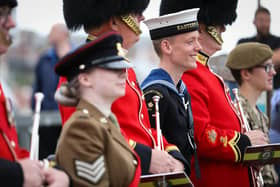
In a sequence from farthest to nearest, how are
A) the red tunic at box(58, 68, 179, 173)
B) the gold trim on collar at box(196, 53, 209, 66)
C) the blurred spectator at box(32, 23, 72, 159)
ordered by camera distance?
1. the blurred spectator at box(32, 23, 72, 159)
2. the gold trim on collar at box(196, 53, 209, 66)
3. the red tunic at box(58, 68, 179, 173)

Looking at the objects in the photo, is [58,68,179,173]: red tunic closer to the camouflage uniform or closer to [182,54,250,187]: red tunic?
[182,54,250,187]: red tunic

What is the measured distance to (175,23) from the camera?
511cm

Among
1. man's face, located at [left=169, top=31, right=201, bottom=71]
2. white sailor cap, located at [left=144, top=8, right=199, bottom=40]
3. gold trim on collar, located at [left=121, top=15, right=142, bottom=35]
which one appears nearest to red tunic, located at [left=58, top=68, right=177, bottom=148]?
gold trim on collar, located at [left=121, top=15, right=142, bottom=35]

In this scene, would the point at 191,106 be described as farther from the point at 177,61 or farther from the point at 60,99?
the point at 60,99

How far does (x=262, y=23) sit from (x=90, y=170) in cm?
429

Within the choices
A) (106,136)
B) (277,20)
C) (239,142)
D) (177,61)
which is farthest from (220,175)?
(277,20)

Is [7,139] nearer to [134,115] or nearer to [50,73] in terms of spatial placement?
[134,115]

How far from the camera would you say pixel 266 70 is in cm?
625

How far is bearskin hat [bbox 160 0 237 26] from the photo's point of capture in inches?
222

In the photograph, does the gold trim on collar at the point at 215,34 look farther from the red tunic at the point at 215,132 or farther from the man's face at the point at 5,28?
the man's face at the point at 5,28

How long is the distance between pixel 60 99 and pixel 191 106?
1596 mm

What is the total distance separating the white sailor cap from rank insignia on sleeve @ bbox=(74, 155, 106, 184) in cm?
166

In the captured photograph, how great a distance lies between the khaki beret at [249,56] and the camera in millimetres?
6238

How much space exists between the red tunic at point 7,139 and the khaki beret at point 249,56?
107 inches
